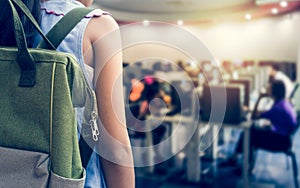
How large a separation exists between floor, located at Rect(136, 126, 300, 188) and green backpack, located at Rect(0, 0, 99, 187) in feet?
10.7

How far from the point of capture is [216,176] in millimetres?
4129

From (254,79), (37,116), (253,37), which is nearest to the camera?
(37,116)

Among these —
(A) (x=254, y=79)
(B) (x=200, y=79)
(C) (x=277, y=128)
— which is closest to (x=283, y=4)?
(A) (x=254, y=79)

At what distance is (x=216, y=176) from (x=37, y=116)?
377cm

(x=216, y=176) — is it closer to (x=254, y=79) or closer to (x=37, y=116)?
(x=254, y=79)

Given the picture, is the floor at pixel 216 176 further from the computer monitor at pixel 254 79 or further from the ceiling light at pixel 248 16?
the ceiling light at pixel 248 16

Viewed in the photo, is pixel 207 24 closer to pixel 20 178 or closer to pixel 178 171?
pixel 178 171

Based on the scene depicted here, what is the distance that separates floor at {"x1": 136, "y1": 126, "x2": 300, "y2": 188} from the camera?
12.7ft

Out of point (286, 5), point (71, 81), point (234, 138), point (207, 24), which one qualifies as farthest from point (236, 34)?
point (71, 81)

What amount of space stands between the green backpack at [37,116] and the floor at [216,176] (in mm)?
3252

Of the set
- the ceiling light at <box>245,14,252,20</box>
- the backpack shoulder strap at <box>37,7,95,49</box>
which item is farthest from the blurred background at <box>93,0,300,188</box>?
the backpack shoulder strap at <box>37,7,95,49</box>

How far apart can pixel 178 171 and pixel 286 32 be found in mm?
7111

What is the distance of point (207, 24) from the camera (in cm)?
1205

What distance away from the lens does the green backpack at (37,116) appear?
1.89ft
